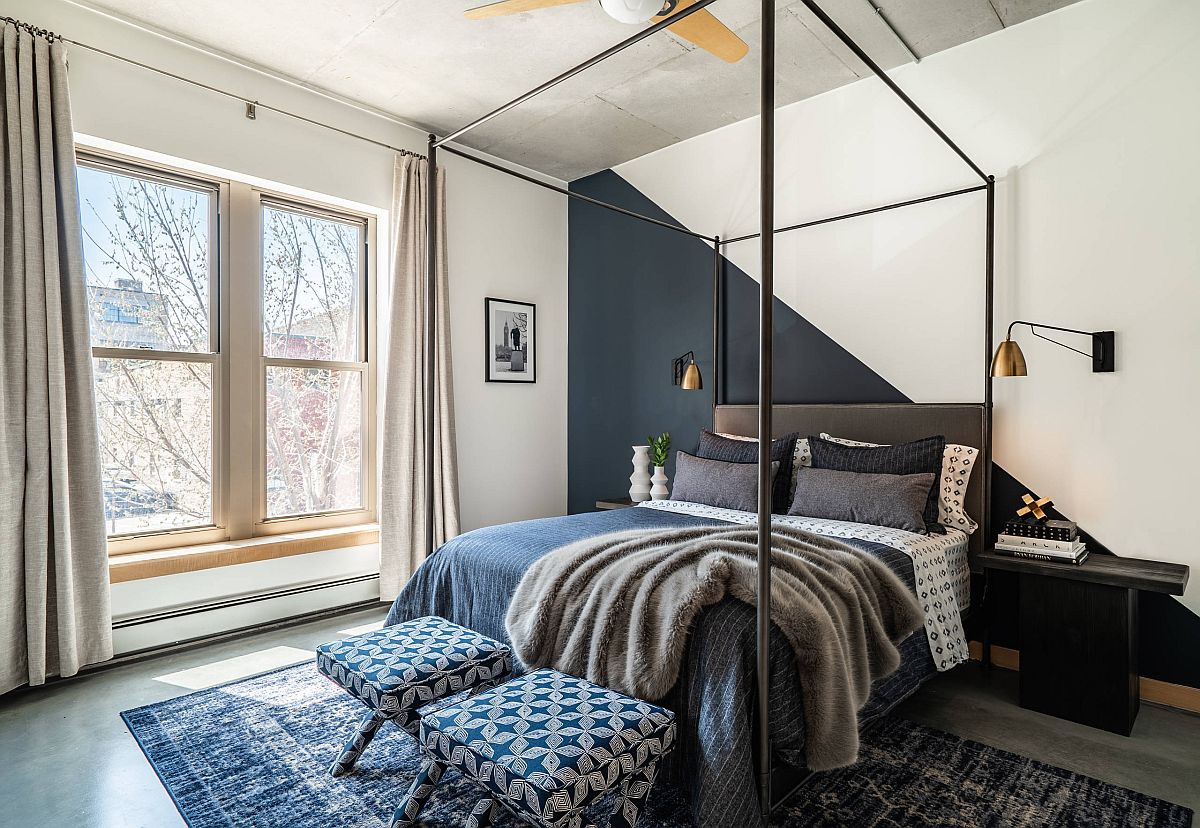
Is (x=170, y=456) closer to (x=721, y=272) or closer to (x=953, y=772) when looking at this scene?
(x=721, y=272)

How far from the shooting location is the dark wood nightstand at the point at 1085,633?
96.5 inches

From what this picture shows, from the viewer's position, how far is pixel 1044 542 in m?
2.72

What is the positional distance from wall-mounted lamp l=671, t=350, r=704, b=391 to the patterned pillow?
1.02 m

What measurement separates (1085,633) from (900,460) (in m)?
0.93

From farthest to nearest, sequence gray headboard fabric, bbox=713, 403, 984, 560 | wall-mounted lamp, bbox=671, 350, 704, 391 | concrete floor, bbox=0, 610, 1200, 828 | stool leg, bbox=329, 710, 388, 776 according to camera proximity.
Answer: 1. wall-mounted lamp, bbox=671, 350, 704, 391
2. gray headboard fabric, bbox=713, 403, 984, 560
3. stool leg, bbox=329, 710, 388, 776
4. concrete floor, bbox=0, 610, 1200, 828

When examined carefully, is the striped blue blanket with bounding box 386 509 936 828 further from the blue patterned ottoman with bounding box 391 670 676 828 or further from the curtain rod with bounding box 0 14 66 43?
the curtain rod with bounding box 0 14 66 43

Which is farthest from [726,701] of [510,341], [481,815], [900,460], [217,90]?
[217,90]

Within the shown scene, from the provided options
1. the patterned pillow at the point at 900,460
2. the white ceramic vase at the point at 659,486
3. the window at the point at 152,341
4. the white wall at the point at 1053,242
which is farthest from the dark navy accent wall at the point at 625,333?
the window at the point at 152,341

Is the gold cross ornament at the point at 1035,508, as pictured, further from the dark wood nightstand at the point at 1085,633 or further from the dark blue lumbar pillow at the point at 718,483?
the dark blue lumbar pillow at the point at 718,483

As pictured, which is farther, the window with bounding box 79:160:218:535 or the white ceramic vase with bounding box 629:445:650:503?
the white ceramic vase with bounding box 629:445:650:503

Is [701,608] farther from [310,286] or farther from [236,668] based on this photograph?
[310,286]

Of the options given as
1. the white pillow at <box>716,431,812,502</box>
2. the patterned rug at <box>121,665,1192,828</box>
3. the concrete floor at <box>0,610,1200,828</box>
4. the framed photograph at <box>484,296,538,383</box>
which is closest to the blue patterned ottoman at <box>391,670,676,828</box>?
the patterned rug at <box>121,665,1192,828</box>

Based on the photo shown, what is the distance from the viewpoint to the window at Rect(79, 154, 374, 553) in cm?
325

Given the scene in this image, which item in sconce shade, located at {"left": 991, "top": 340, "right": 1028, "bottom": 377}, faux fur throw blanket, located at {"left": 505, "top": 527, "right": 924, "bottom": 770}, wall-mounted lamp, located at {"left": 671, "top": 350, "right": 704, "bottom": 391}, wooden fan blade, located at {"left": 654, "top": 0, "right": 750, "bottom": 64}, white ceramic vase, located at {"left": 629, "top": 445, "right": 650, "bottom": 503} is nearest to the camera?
faux fur throw blanket, located at {"left": 505, "top": 527, "right": 924, "bottom": 770}
